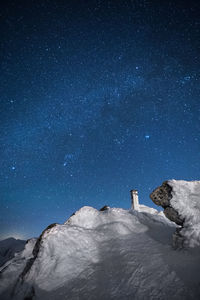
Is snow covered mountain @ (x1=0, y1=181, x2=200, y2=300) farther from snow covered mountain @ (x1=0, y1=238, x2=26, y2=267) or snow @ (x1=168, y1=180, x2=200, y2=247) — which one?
snow covered mountain @ (x1=0, y1=238, x2=26, y2=267)

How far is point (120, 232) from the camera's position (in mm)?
7629

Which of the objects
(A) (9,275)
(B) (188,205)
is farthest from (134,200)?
(A) (9,275)

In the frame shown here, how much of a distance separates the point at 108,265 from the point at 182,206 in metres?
3.69

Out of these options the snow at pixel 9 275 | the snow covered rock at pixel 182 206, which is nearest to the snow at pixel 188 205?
the snow covered rock at pixel 182 206

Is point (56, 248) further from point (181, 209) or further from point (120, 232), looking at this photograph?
point (181, 209)

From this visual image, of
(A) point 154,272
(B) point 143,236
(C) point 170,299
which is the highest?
(B) point 143,236

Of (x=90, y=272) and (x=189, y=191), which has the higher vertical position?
(x=189, y=191)

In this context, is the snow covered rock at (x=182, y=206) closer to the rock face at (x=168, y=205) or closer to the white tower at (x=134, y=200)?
the rock face at (x=168, y=205)

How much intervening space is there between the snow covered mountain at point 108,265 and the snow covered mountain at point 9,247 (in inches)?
1317

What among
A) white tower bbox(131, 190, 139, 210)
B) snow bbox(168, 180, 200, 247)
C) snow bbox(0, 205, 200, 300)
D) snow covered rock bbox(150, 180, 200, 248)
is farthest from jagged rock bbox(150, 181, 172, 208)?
white tower bbox(131, 190, 139, 210)

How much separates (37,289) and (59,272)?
0.80 metres

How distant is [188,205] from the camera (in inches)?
252

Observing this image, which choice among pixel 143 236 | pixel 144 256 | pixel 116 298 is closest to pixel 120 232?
pixel 143 236

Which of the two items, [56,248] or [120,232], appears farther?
[120,232]
